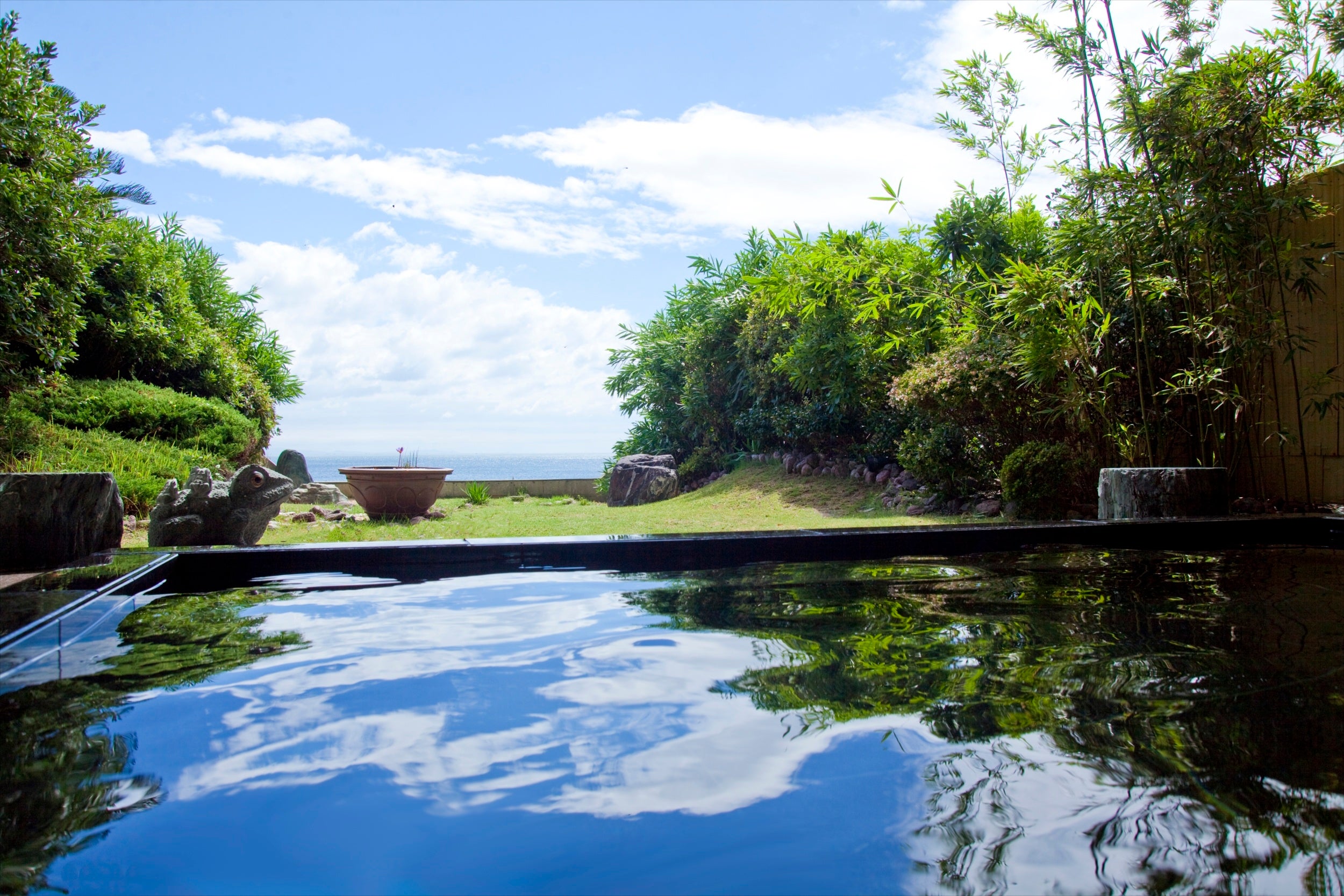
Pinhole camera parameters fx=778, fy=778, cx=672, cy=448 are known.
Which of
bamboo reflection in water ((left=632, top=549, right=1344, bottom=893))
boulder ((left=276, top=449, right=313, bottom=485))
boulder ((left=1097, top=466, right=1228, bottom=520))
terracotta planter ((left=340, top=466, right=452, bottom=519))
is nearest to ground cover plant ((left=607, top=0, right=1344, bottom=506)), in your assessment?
boulder ((left=1097, top=466, right=1228, bottom=520))

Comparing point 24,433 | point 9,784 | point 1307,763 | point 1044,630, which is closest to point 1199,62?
point 1044,630

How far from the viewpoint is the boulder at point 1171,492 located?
4.62 meters

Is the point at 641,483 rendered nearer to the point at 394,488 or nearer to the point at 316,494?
the point at 394,488

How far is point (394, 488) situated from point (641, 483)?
3.87 metres

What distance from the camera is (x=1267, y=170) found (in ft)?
16.5

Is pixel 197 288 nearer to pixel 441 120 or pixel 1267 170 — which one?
pixel 441 120

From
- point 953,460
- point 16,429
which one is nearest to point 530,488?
point 16,429

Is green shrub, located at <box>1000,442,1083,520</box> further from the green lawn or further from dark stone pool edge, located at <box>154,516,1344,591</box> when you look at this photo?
A: dark stone pool edge, located at <box>154,516,1344,591</box>

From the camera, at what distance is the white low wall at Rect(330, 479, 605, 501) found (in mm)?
13406

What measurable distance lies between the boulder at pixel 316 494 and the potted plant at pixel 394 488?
274 cm

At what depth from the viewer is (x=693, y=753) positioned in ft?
5.22

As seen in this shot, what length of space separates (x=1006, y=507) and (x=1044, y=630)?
15.5ft

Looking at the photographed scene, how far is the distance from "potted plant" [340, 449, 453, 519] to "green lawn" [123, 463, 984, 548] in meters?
0.38

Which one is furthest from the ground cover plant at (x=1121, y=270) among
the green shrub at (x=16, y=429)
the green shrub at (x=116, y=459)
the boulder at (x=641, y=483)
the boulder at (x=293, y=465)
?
the boulder at (x=293, y=465)
